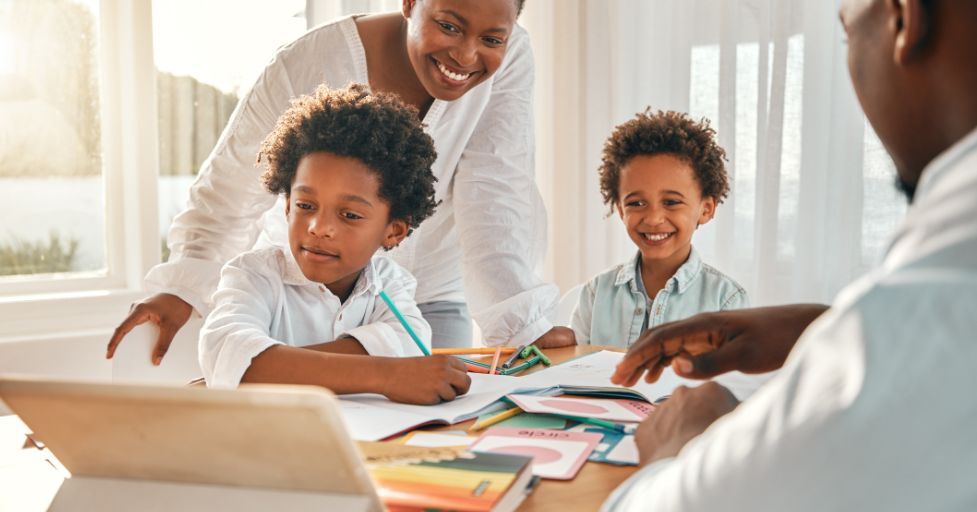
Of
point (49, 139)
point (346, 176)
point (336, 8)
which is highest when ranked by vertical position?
point (336, 8)

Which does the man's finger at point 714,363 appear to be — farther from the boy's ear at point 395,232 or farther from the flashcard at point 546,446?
the boy's ear at point 395,232

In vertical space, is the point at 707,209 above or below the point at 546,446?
above

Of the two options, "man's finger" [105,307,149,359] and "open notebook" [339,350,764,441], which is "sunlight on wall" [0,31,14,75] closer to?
"man's finger" [105,307,149,359]

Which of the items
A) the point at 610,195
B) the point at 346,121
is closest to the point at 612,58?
the point at 610,195

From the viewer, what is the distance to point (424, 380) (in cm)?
114

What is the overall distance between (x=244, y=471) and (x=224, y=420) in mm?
56

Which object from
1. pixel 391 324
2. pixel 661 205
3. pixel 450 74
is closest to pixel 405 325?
pixel 391 324

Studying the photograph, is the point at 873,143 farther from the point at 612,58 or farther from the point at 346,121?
the point at 346,121

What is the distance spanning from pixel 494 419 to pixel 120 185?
→ 2.09 m

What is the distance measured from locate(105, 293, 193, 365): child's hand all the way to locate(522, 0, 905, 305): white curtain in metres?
1.96

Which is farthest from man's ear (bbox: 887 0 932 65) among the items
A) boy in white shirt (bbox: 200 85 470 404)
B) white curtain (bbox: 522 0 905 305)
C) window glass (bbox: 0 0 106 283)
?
window glass (bbox: 0 0 106 283)

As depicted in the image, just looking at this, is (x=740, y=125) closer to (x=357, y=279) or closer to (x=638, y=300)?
(x=638, y=300)

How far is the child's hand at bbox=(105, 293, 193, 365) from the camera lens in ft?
4.95

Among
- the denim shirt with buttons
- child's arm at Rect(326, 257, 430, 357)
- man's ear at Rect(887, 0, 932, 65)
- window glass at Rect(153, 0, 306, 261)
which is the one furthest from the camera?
window glass at Rect(153, 0, 306, 261)
